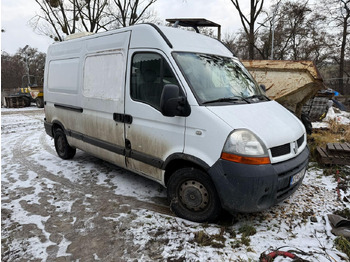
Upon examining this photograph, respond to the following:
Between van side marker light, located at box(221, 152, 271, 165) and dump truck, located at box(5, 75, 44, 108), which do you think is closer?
van side marker light, located at box(221, 152, 271, 165)

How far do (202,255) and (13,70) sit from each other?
6062 centimetres

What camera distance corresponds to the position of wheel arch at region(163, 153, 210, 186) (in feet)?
9.96

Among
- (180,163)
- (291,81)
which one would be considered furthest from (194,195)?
(291,81)

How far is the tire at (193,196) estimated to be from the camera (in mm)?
3118

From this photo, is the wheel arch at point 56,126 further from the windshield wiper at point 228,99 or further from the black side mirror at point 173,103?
the windshield wiper at point 228,99

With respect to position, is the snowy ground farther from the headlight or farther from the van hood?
the van hood

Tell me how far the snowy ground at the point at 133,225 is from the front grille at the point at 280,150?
38.5 inches

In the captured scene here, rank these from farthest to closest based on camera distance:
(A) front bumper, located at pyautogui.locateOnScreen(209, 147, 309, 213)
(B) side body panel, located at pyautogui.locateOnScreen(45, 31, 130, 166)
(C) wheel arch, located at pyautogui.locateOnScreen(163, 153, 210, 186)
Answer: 1. (B) side body panel, located at pyautogui.locateOnScreen(45, 31, 130, 166)
2. (C) wheel arch, located at pyautogui.locateOnScreen(163, 153, 210, 186)
3. (A) front bumper, located at pyautogui.locateOnScreen(209, 147, 309, 213)

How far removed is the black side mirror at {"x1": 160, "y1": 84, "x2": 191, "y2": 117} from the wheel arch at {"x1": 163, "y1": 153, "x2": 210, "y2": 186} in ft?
1.80

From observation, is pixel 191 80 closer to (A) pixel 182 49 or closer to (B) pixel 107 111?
(A) pixel 182 49

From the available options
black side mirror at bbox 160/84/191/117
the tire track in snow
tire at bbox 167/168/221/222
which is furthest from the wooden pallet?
black side mirror at bbox 160/84/191/117

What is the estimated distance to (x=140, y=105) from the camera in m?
3.68

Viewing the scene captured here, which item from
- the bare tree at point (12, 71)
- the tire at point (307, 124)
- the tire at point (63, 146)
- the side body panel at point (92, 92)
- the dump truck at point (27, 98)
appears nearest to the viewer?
the side body panel at point (92, 92)

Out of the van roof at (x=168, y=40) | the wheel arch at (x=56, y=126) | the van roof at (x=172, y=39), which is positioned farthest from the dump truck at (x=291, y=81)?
the wheel arch at (x=56, y=126)
